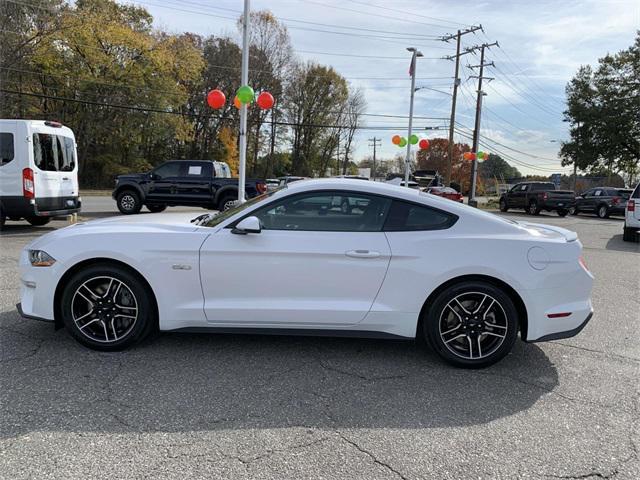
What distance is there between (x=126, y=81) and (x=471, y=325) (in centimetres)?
3947

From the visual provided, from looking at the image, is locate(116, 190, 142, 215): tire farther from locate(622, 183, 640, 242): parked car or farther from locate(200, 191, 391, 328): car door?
locate(622, 183, 640, 242): parked car

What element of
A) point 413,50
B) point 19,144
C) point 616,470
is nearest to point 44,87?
point 413,50

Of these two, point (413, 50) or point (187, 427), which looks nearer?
point (187, 427)

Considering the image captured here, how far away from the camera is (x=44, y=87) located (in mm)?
37219

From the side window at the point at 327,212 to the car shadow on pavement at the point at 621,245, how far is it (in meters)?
10.3

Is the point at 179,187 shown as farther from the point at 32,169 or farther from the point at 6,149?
the point at 6,149

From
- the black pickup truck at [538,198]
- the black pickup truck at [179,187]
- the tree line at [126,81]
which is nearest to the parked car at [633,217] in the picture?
the black pickup truck at [179,187]

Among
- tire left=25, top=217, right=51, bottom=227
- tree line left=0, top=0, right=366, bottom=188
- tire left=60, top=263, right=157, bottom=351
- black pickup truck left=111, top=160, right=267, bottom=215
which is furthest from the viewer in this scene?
tree line left=0, top=0, right=366, bottom=188

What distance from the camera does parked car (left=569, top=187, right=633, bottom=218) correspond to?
2370 cm

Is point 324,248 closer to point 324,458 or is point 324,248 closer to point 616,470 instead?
point 324,458

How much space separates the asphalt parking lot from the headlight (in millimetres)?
707

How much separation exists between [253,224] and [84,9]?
1595 inches

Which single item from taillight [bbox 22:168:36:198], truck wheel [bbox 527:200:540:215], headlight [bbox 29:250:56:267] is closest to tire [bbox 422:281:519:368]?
headlight [bbox 29:250:56:267]

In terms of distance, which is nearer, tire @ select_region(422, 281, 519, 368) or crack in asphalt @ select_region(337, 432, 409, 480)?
crack in asphalt @ select_region(337, 432, 409, 480)
